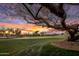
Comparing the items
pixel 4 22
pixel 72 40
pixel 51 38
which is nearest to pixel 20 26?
pixel 4 22

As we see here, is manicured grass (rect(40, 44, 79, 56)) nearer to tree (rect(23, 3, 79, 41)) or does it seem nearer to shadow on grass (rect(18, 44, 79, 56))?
shadow on grass (rect(18, 44, 79, 56))

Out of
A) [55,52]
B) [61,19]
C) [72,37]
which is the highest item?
[61,19]

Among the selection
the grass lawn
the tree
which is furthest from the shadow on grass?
the tree

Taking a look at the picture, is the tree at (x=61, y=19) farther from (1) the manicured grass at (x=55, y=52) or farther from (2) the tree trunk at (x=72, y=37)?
(1) the manicured grass at (x=55, y=52)

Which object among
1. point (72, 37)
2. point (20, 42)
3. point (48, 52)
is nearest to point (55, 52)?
point (48, 52)

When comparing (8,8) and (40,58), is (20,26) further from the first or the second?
(40,58)

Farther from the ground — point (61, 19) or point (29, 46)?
point (61, 19)

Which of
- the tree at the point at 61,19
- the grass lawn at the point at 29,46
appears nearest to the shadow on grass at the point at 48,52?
the grass lawn at the point at 29,46

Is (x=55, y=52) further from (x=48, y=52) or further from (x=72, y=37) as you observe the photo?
(x=72, y=37)
